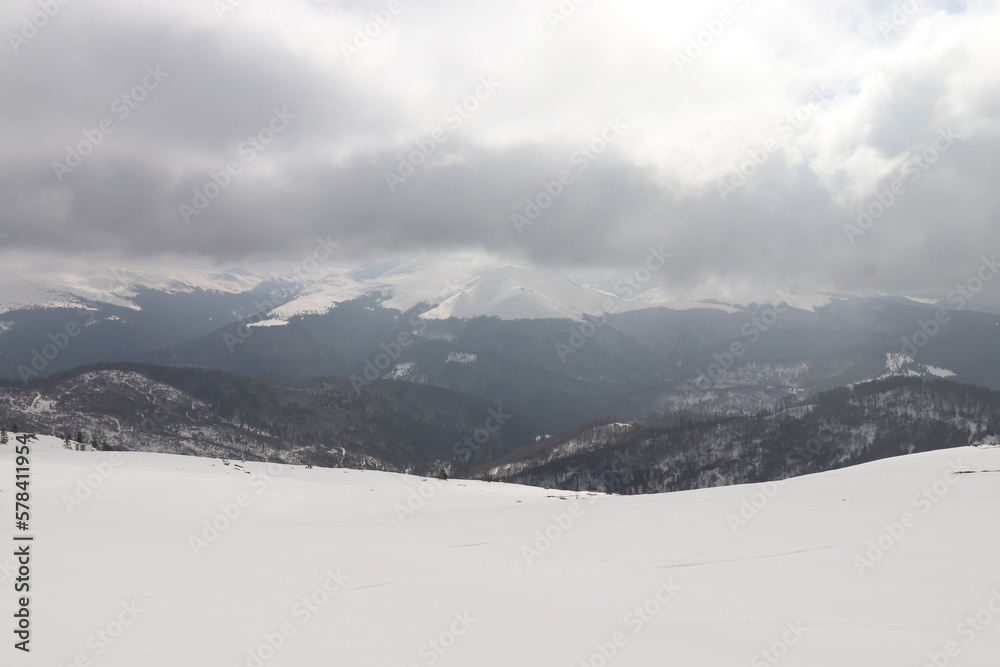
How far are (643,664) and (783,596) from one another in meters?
4.38

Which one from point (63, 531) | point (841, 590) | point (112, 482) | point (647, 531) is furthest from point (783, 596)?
point (112, 482)

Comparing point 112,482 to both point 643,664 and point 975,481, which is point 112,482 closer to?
point 643,664

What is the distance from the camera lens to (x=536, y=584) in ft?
40.8

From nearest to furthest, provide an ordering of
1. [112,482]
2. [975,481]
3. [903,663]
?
[903,663]
[975,481]
[112,482]

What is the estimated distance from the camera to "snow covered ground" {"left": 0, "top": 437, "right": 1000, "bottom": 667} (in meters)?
8.74

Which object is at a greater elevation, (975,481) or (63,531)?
(975,481)

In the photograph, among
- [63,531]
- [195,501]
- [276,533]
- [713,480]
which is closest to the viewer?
[63,531]

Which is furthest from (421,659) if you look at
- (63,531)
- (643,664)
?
(63,531)

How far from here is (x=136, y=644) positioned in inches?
340

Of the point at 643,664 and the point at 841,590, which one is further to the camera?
the point at 841,590

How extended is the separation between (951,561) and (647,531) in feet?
25.2

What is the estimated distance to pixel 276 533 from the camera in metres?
18.5

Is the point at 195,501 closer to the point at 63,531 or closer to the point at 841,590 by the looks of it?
the point at 63,531

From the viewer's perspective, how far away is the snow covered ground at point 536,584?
874 centimetres
